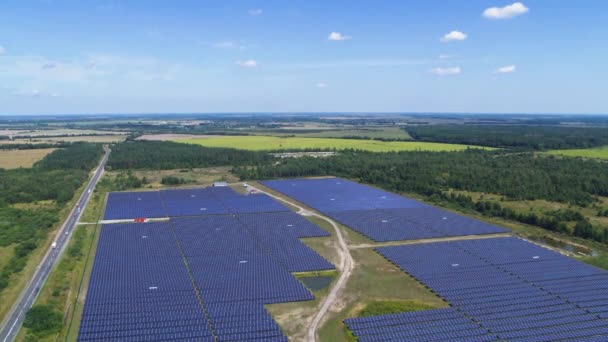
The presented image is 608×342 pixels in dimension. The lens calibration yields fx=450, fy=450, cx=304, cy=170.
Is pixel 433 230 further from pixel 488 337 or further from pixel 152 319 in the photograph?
pixel 152 319

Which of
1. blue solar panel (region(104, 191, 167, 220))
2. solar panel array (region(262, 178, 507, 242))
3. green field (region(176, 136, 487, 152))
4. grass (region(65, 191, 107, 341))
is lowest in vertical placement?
grass (region(65, 191, 107, 341))

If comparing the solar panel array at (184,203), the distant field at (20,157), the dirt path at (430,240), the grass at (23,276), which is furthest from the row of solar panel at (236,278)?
the distant field at (20,157)

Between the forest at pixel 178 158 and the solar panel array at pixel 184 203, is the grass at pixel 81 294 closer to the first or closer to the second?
the solar panel array at pixel 184 203

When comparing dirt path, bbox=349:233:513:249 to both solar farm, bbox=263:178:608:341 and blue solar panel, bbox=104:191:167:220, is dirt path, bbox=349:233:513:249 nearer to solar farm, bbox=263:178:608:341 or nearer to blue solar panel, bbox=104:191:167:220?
solar farm, bbox=263:178:608:341

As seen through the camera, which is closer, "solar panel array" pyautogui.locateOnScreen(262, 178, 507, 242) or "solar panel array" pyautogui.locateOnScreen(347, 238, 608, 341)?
"solar panel array" pyautogui.locateOnScreen(347, 238, 608, 341)

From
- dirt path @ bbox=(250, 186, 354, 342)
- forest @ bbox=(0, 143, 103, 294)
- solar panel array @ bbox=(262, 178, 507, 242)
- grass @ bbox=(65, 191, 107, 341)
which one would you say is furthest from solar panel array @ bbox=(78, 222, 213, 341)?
solar panel array @ bbox=(262, 178, 507, 242)

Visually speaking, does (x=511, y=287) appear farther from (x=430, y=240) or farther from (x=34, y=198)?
(x=34, y=198)

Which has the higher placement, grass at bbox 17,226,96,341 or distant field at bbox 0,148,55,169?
distant field at bbox 0,148,55,169
